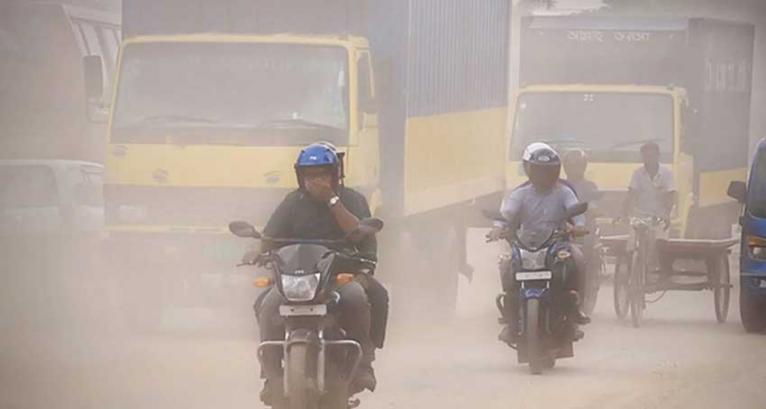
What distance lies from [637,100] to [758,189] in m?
5.56

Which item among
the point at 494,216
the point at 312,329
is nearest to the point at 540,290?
the point at 494,216

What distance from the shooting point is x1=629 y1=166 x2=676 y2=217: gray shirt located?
18.3 m

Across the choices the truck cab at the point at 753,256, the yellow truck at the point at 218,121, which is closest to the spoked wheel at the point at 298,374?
the yellow truck at the point at 218,121

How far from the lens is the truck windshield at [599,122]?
2286 centimetres

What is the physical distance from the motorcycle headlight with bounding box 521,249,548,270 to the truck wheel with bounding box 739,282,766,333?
14.5ft

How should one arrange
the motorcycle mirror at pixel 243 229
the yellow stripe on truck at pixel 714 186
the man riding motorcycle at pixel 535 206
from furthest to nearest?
the yellow stripe on truck at pixel 714 186 → the man riding motorcycle at pixel 535 206 → the motorcycle mirror at pixel 243 229

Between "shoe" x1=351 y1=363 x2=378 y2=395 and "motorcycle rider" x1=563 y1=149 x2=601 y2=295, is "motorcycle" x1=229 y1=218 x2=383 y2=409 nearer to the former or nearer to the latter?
"shoe" x1=351 y1=363 x2=378 y2=395

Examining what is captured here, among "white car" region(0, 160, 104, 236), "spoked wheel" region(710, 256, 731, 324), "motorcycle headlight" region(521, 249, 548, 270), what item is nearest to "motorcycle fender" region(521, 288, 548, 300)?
"motorcycle headlight" region(521, 249, 548, 270)

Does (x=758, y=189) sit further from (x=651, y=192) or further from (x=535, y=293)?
(x=535, y=293)

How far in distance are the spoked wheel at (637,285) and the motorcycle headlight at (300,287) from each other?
323 inches

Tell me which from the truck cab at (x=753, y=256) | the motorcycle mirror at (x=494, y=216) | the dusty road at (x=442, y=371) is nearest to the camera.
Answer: the dusty road at (x=442, y=371)

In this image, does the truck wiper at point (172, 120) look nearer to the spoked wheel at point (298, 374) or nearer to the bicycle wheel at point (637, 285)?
the bicycle wheel at point (637, 285)

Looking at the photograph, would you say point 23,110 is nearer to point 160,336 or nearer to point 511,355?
point 160,336

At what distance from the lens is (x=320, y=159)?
388 inches
